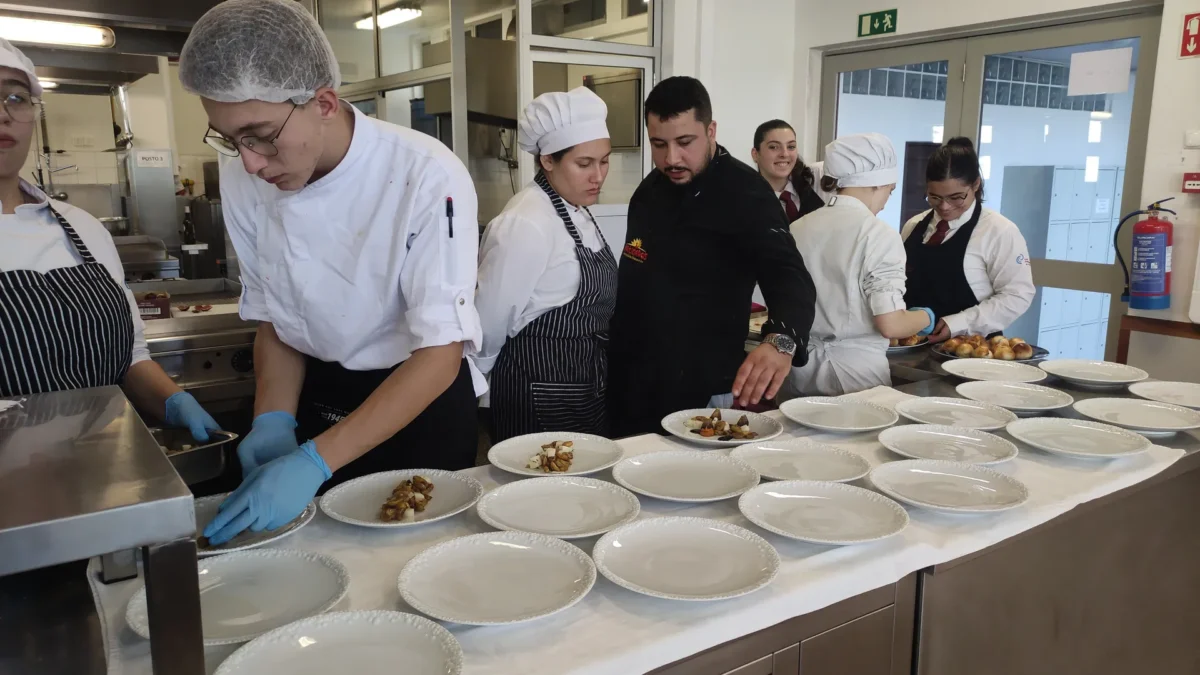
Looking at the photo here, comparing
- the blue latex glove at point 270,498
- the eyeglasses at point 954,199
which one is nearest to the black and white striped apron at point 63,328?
the blue latex glove at point 270,498

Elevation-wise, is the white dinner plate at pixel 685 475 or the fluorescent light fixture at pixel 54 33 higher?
the fluorescent light fixture at pixel 54 33

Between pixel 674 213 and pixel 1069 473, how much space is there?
1.23 metres

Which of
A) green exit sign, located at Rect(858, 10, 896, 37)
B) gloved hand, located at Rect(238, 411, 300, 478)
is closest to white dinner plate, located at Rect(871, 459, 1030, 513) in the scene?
gloved hand, located at Rect(238, 411, 300, 478)

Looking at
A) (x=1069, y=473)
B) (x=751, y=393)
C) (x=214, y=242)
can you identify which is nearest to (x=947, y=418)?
(x=1069, y=473)

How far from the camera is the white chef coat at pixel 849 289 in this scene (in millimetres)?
2346

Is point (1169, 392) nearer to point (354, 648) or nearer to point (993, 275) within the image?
point (993, 275)

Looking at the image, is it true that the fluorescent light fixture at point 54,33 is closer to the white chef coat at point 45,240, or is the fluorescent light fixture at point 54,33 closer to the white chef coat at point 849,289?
the white chef coat at point 45,240

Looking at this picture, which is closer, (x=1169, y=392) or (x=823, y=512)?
(x=823, y=512)

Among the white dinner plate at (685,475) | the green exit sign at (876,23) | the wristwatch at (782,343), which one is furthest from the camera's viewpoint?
the green exit sign at (876,23)

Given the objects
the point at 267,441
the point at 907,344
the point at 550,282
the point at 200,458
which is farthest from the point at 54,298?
the point at 907,344

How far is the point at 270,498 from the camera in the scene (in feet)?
3.61

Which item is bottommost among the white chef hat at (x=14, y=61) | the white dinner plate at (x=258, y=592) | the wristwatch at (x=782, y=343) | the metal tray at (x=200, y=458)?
the white dinner plate at (x=258, y=592)

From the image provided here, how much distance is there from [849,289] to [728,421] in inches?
35.1

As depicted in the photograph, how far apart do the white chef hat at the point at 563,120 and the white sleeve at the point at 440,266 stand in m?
0.71
